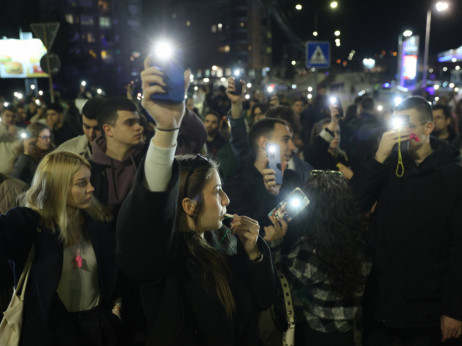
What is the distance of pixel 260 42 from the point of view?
130625mm

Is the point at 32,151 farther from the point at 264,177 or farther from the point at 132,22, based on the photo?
the point at 132,22

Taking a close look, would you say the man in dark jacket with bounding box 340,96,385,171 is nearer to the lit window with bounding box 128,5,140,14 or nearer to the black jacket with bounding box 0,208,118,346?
the black jacket with bounding box 0,208,118,346

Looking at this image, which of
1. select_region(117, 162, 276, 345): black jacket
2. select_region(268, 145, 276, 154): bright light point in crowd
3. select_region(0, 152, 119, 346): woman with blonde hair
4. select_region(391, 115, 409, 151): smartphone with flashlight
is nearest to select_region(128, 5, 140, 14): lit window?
select_region(268, 145, 276, 154): bright light point in crowd

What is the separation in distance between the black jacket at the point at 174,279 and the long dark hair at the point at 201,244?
3cm

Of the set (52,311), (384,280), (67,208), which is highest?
(67,208)

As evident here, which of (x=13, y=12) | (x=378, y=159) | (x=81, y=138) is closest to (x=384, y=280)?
(x=378, y=159)

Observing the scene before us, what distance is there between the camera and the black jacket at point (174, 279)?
5.32 feet

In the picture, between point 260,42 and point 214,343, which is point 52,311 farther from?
point 260,42

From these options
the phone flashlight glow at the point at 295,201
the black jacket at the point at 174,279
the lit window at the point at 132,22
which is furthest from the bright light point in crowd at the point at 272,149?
the lit window at the point at 132,22

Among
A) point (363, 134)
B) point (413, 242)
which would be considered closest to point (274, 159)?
point (413, 242)

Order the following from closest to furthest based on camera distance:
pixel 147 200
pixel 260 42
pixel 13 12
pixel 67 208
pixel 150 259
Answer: pixel 147 200
pixel 150 259
pixel 67 208
pixel 13 12
pixel 260 42

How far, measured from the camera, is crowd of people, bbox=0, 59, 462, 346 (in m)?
1.95

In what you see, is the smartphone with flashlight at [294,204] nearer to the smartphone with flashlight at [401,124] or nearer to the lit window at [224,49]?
the smartphone with flashlight at [401,124]

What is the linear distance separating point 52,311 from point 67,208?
2.21 feet
